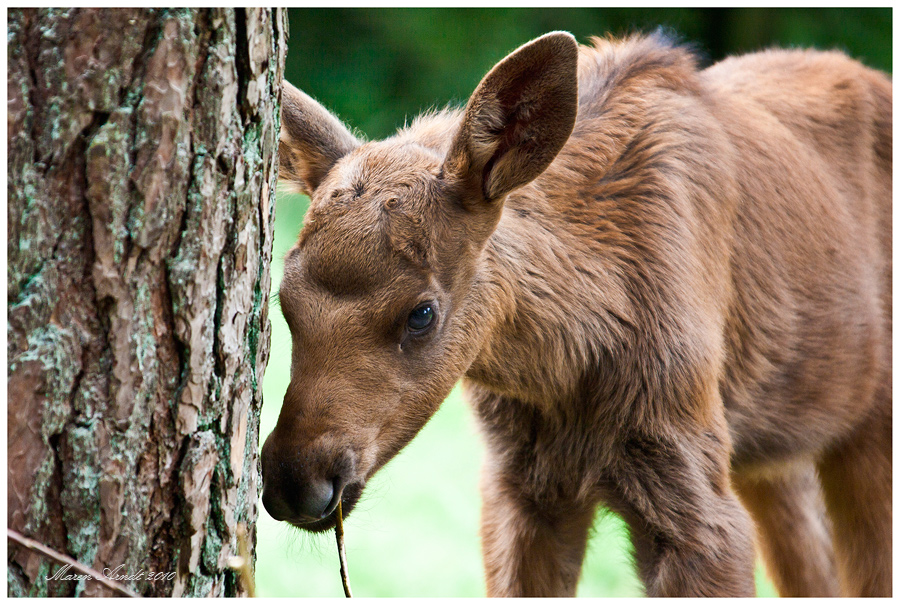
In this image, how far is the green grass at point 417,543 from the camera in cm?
411

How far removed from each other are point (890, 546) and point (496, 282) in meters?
1.91

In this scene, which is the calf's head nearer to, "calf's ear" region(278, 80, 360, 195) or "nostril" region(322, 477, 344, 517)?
"nostril" region(322, 477, 344, 517)

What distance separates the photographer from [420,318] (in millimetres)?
2344

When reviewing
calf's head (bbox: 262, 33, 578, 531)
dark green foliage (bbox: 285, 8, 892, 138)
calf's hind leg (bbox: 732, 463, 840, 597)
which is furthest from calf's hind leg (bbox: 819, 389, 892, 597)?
dark green foliage (bbox: 285, 8, 892, 138)

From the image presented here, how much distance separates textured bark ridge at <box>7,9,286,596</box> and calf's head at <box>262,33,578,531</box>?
44 cm

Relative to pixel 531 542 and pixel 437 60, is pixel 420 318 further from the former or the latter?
pixel 437 60

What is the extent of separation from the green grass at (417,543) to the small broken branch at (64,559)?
1.68m

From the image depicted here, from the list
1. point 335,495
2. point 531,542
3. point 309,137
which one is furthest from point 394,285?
point 531,542

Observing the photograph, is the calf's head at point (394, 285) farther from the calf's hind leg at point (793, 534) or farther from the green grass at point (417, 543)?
the calf's hind leg at point (793, 534)

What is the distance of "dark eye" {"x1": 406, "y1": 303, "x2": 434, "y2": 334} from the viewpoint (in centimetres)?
233

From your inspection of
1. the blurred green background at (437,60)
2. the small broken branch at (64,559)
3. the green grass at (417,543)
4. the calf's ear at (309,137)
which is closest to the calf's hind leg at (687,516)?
the green grass at (417,543)

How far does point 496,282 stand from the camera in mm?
2523

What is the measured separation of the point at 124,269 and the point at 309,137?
1.18 m

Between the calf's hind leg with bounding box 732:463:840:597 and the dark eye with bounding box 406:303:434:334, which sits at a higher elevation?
the dark eye with bounding box 406:303:434:334
